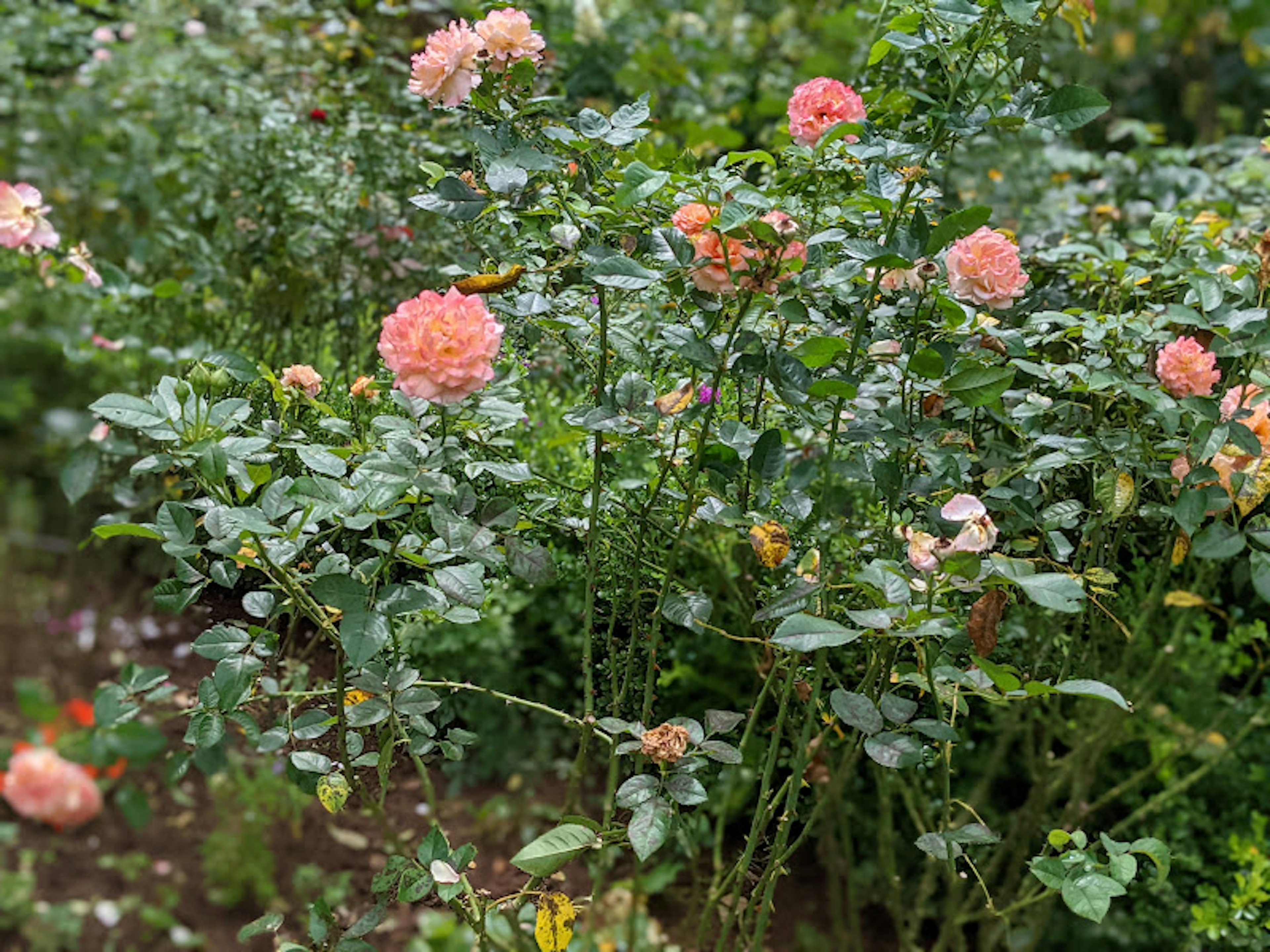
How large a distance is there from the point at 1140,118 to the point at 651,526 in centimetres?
484

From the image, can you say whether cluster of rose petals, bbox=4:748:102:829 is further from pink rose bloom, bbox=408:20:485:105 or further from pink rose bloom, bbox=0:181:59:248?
pink rose bloom, bbox=408:20:485:105

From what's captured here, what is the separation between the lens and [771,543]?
3.42ft

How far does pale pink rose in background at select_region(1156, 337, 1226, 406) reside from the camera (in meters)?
1.12

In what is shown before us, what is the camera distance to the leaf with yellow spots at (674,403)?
1099mm

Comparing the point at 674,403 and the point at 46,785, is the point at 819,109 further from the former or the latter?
the point at 46,785

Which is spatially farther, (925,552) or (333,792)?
(333,792)

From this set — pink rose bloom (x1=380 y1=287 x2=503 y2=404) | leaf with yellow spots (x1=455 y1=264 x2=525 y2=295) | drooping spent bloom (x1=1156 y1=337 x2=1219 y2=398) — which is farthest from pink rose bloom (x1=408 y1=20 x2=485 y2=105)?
drooping spent bloom (x1=1156 y1=337 x2=1219 y2=398)

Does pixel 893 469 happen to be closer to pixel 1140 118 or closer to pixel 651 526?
pixel 651 526

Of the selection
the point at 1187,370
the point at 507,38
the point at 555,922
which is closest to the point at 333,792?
the point at 555,922

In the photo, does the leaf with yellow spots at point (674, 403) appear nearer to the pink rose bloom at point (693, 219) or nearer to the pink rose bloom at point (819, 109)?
the pink rose bloom at point (693, 219)

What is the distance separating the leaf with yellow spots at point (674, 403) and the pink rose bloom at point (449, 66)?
37 cm

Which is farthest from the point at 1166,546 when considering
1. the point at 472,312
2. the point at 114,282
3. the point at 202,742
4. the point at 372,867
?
the point at 114,282

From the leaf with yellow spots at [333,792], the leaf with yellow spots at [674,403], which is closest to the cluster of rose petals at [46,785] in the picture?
the leaf with yellow spots at [333,792]

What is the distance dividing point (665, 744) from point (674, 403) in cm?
35
